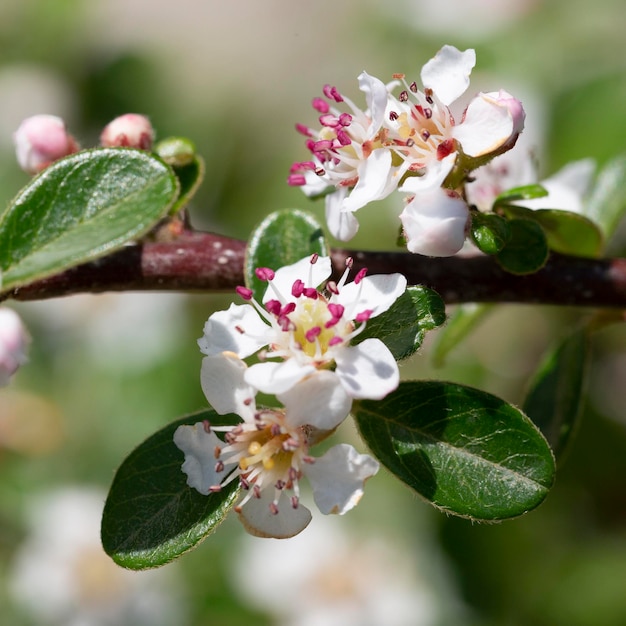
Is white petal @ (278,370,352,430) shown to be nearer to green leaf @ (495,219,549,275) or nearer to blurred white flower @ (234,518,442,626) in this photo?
green leaf @ (495,219,549,275)

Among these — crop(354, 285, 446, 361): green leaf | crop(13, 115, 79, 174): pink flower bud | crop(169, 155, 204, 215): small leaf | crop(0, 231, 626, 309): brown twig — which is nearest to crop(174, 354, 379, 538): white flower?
crop(354, 285, 446, 361): green leaf

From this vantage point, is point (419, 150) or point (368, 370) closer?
point (368, 370)

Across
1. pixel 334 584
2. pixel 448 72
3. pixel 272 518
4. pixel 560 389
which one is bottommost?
pixel 334 584

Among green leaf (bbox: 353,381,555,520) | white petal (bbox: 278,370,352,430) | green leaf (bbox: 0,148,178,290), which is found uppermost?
green leaf (bbox: 0,148,178,290)

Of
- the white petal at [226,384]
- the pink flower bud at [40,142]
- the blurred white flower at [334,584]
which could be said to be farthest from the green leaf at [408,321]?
the blurred white flower at [334,584]

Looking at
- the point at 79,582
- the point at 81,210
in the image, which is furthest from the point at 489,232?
the point at 79,582

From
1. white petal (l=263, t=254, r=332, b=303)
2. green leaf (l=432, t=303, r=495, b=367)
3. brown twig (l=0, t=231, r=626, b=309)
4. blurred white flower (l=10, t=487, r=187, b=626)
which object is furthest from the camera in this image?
blurred white flower (l=10, t=487, r=187, b=626)

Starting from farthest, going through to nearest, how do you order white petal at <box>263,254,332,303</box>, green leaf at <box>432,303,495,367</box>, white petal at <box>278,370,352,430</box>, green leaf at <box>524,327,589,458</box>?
1. green leaf at <box>432,303,495,367</box>
2. green leaf at <box>524,327,589,458</box>
3. white petal at <box>263,254,332,303</box>
4. white petal at <box>278,370,352,430</box>

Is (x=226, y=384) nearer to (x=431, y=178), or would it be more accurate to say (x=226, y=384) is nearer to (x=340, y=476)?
(x=340, y=476)
